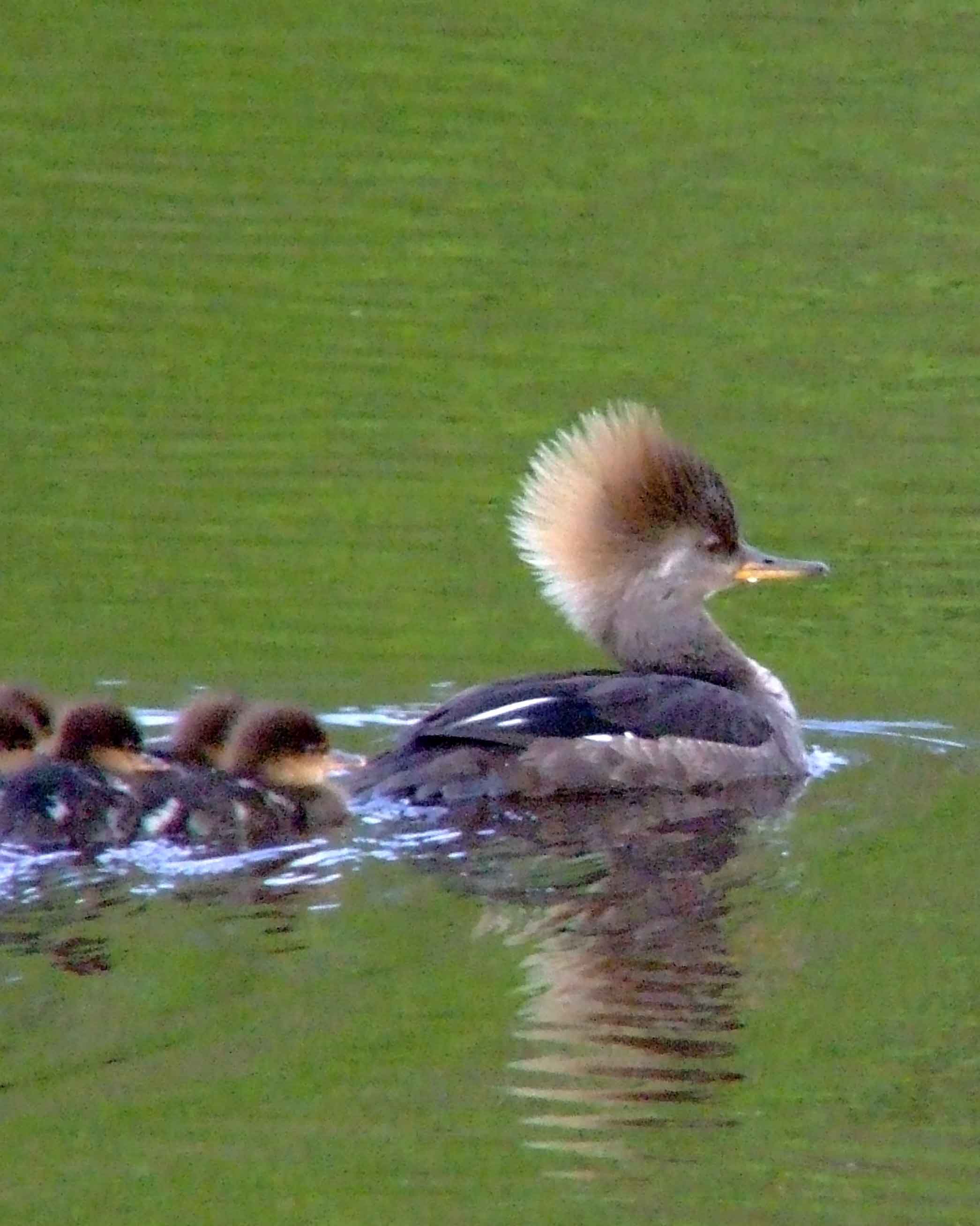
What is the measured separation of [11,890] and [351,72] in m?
10.2

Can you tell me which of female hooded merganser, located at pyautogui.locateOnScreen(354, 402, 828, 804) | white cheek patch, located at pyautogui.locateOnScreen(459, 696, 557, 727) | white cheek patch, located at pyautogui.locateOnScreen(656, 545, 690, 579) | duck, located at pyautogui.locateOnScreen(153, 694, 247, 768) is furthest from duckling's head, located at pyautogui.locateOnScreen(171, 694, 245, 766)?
white cheek patch, located at pyautogui.locateOnScreen(656, 545, 690, 579)

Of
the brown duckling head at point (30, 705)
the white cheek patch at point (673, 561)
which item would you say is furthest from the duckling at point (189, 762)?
the white cheek patch at point (673, 561)

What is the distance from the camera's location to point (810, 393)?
1221 centimetres

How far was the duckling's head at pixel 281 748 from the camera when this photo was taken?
7.86 m

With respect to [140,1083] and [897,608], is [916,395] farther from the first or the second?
[140,1083]

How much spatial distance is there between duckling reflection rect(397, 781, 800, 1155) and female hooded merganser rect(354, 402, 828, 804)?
125 mm

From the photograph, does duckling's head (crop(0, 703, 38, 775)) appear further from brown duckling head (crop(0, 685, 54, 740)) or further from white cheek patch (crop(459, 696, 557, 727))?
white cheek patch (crop(459, 696, 557, 727))

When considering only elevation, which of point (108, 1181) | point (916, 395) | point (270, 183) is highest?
point (270, 183)

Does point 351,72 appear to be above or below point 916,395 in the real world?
above

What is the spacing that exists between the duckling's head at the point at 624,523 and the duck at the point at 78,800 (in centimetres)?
195

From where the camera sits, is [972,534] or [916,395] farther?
[916,395]

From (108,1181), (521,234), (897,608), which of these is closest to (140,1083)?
(108,1181)

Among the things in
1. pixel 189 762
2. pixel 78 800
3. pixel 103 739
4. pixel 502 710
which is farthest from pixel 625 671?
pixel 78 800

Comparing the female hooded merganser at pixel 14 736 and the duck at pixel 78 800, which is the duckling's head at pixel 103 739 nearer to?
the duck at pixel 78 800
